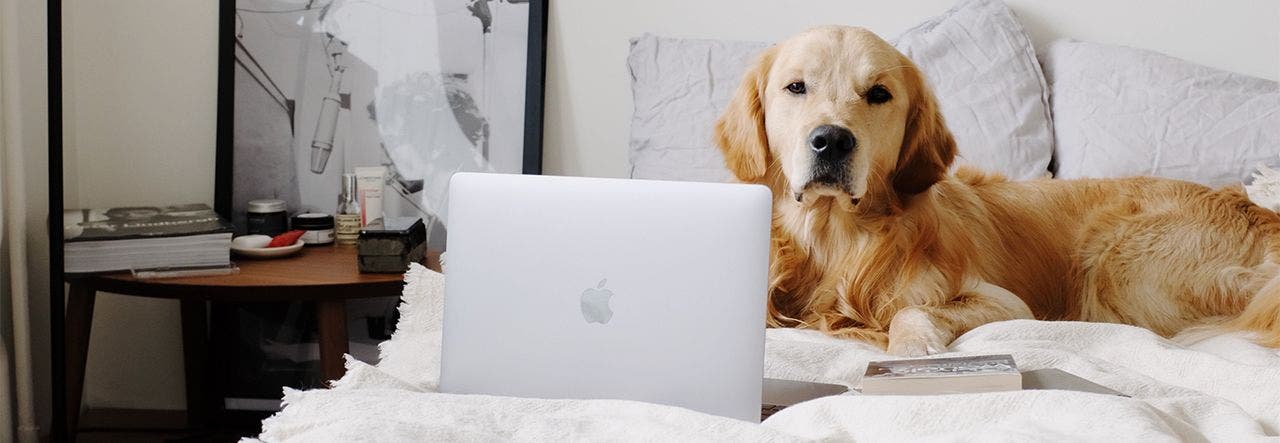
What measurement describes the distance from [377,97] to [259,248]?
0.49 meters

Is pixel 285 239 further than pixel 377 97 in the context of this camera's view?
No

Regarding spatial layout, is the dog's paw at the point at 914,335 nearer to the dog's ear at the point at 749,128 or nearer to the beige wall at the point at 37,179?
the dog's ear at the point at 749,128

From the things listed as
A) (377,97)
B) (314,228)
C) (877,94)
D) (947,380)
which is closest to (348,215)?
(314,228)

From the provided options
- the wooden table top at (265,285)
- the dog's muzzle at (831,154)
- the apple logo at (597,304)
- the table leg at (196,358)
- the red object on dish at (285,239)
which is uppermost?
the dog's muzzle at (831,154)

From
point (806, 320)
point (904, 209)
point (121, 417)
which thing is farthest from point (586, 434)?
point (121, 417)

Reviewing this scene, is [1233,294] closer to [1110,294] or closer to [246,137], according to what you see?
[1110,294]

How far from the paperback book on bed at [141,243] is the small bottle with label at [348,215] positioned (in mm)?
305

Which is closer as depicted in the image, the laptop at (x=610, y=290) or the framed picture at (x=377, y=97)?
the laptop at (x=610, y=290)

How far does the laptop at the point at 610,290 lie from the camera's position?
44.7 inches

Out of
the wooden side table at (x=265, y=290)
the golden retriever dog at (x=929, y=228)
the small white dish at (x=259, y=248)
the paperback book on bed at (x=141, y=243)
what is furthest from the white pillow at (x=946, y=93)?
the paperback book on bed at (x=141, y=243)

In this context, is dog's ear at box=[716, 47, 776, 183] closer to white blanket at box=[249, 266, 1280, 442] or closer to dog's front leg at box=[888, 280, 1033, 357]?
dog's front leg at box=[888, 280, 1033, 357]

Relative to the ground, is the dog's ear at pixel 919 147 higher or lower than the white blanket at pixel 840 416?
higher

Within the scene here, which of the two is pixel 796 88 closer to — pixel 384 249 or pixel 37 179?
pixel 384 249

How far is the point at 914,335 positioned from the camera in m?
1.60
